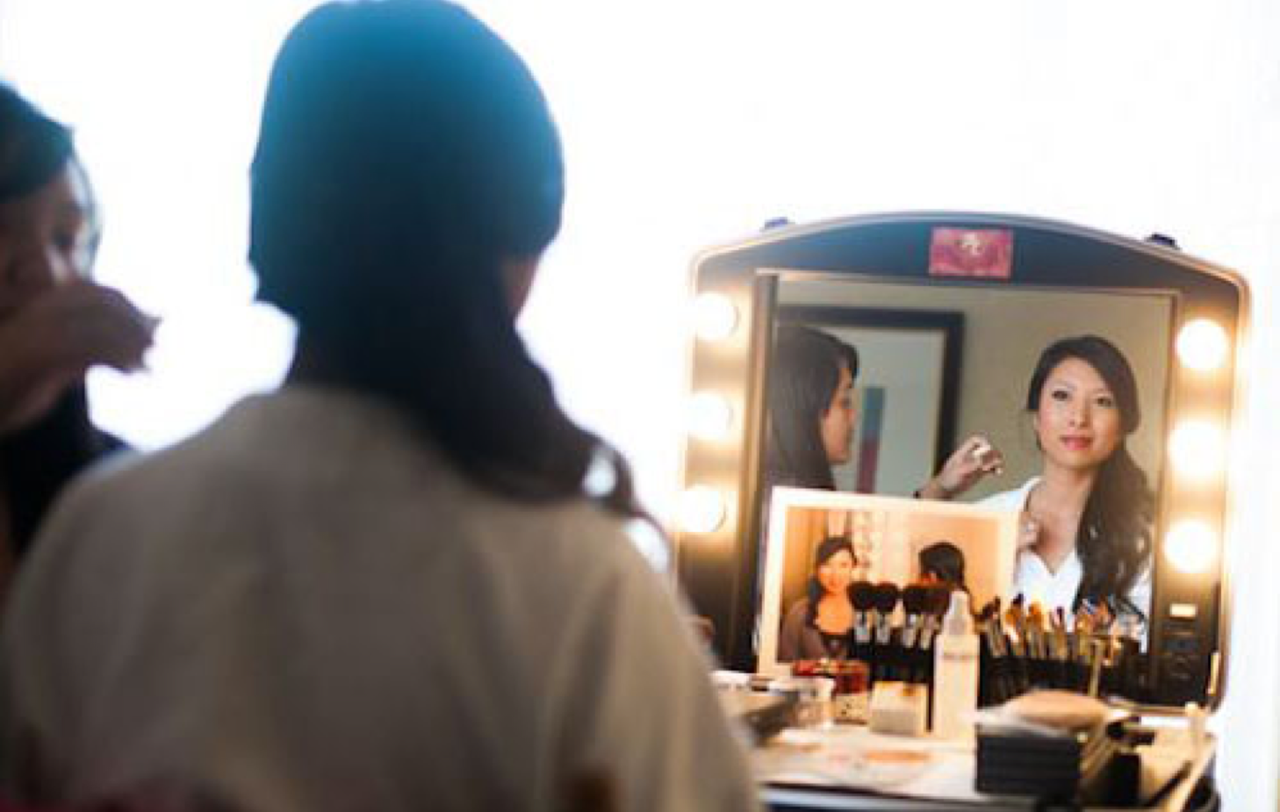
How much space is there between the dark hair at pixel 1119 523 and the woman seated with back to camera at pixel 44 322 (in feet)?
3.60

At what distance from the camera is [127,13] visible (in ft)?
7.98

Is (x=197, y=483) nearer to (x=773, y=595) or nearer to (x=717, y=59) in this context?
(x=773, y=595)

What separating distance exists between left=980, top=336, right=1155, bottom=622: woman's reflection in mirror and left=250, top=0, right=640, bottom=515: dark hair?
1179mm

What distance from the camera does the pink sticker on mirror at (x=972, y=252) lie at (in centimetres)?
→ 195

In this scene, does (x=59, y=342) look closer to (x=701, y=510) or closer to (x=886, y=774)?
(x=886, y=774)

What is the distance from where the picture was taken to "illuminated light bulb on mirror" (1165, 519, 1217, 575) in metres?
1.92

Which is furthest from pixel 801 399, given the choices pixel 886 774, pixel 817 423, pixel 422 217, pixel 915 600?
pixel 422 217

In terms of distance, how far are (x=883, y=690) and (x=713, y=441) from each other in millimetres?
366

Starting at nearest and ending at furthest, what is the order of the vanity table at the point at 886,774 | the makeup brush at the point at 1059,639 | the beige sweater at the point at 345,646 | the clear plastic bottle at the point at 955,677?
the beige sweater at the point at 345,646 < the vanity table at the point at 886,774 < the clear plastic bottle at the point at 955,677 < the makeup brush at the point at 1059,639

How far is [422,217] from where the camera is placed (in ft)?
2.60

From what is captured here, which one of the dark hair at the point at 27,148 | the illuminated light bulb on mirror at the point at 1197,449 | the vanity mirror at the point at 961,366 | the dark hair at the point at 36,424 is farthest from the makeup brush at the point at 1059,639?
the dark hair at the point at 27,148

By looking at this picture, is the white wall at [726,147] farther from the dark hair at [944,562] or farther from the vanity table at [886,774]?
the vanity table at [886,774]

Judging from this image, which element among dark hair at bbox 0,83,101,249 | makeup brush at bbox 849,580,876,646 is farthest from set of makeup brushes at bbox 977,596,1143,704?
dark hair at bbox 0,83,101,249

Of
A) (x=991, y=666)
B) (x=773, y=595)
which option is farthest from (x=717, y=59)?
(x=991, y=666)
